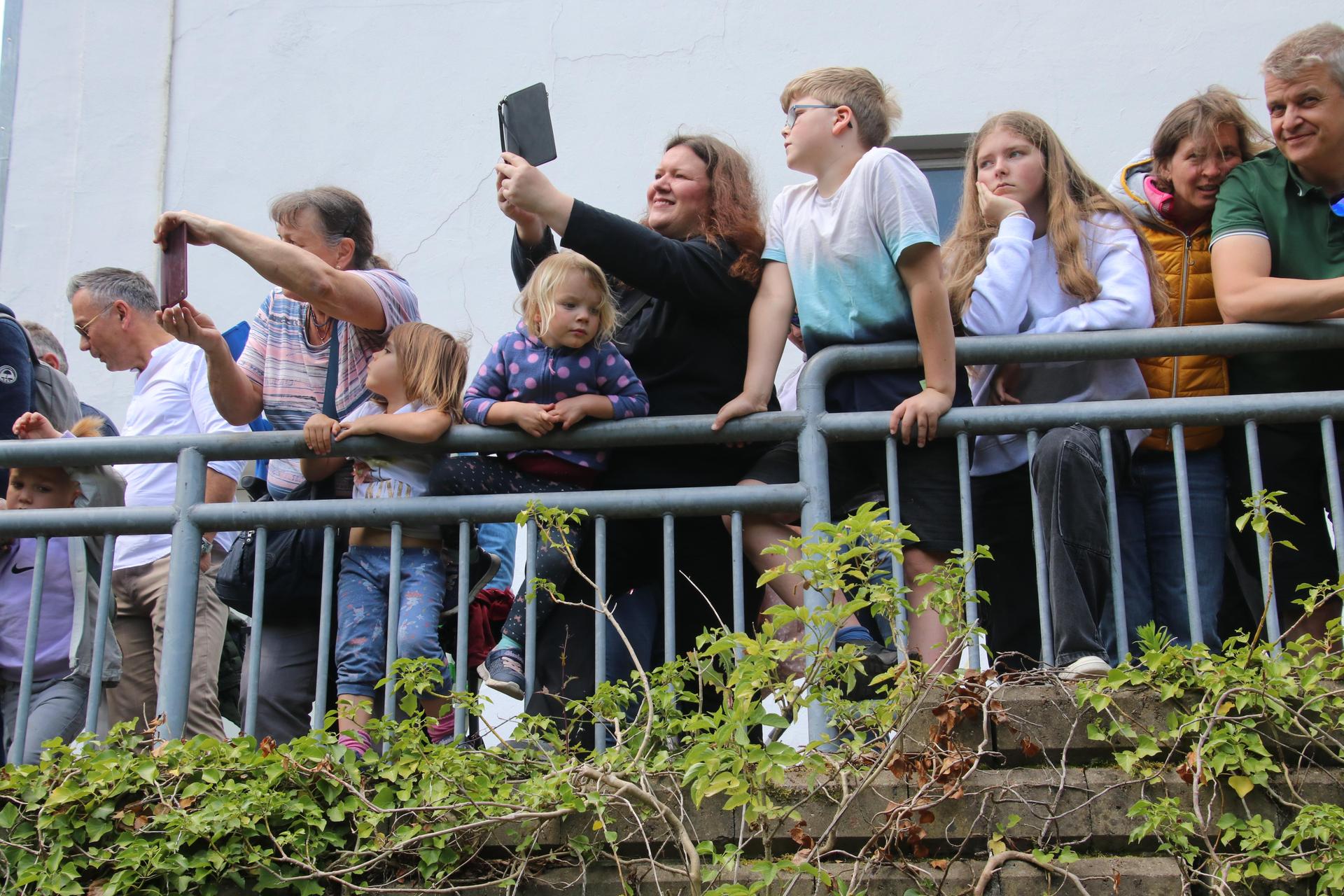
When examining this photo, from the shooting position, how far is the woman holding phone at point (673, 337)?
4125 millimetres

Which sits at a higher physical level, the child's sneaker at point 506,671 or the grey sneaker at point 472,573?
the grey sneaker at point 472,573

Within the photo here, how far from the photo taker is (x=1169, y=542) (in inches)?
162

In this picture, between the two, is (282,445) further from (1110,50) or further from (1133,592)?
(1110,50)

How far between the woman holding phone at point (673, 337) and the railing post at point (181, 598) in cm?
93

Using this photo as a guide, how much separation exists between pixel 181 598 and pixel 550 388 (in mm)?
1125

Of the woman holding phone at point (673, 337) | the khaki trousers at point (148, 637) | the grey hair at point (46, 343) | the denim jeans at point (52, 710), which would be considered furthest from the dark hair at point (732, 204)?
the grey hair at point (46, 343)

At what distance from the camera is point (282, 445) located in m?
4.14

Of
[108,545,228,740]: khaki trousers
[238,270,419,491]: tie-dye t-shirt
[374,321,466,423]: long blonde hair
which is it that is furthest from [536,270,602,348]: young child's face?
[108,545,228,740]: khaki trousers

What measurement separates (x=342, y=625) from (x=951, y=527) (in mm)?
1662

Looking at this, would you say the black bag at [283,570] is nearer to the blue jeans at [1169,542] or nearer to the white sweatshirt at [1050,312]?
the white sweatshirt at [1050,312]

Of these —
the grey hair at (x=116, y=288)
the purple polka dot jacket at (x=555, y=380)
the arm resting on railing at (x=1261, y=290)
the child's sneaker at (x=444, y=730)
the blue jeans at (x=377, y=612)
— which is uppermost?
the grey hair at (x=116, y=288)

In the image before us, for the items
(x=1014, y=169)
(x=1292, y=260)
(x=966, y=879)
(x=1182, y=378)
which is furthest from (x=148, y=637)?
(x=1292, y=260)

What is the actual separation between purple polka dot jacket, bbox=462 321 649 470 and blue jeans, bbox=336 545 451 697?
1.38 feet

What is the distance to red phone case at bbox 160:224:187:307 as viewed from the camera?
4250 millimetres
